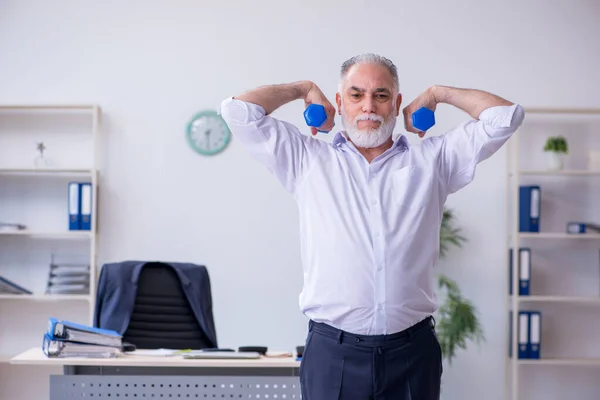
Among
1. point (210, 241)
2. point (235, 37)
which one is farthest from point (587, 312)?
point (235, 37)

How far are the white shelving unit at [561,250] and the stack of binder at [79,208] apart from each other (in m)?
2.64

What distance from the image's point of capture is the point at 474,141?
2281mm

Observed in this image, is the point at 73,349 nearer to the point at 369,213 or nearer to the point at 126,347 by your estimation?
the point at 126,347

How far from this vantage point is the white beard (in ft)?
7.34

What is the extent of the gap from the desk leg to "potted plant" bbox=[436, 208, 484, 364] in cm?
179

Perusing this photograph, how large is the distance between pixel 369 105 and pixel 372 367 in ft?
2.22

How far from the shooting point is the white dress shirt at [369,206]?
2.14 meters

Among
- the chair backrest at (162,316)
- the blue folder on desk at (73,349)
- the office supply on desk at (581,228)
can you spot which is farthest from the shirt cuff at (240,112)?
the office supply on desk at (581,228)

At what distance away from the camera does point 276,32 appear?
5406mm

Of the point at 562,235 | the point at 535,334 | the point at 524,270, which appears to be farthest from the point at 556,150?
the point at 535,334

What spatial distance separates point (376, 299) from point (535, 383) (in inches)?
145

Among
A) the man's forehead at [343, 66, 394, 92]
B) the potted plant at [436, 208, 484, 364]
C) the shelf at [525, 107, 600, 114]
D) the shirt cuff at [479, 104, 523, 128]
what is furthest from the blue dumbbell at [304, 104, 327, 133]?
the shelf at [525, 107, 600, 114]

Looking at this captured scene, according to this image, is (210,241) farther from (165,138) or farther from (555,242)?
(555,242)

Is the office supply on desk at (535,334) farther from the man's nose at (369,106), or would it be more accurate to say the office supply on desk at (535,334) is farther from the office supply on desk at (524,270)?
the man's nose at (369,106)
